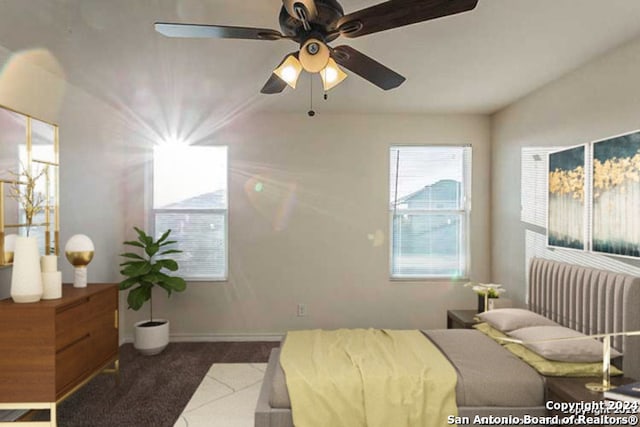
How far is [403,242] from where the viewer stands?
16.1 feet

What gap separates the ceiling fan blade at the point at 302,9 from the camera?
1611mm

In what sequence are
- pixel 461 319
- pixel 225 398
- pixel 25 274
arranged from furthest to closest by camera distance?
pixel 461 319
pixel 225 398
pixel 25 274

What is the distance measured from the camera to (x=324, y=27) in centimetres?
185

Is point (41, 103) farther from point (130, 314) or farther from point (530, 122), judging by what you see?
point (530, 122)

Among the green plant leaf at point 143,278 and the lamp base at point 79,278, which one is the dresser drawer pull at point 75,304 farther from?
the green plant leaf at point 143,278

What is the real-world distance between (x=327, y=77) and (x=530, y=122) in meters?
2.78

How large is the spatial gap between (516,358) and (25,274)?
319 cm

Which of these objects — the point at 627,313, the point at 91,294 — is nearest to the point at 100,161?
the point at 91,294

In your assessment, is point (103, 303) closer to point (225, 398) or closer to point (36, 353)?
point (36, 353)

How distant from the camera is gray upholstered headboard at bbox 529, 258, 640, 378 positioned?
2502mm

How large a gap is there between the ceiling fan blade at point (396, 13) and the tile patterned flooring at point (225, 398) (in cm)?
264

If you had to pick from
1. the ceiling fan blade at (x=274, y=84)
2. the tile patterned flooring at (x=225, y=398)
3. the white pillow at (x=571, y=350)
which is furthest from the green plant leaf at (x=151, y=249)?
the white pillow at (x=571, y=350)

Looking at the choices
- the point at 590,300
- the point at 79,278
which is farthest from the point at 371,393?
the point at 79,278

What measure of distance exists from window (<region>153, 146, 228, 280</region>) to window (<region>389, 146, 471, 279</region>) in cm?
206
